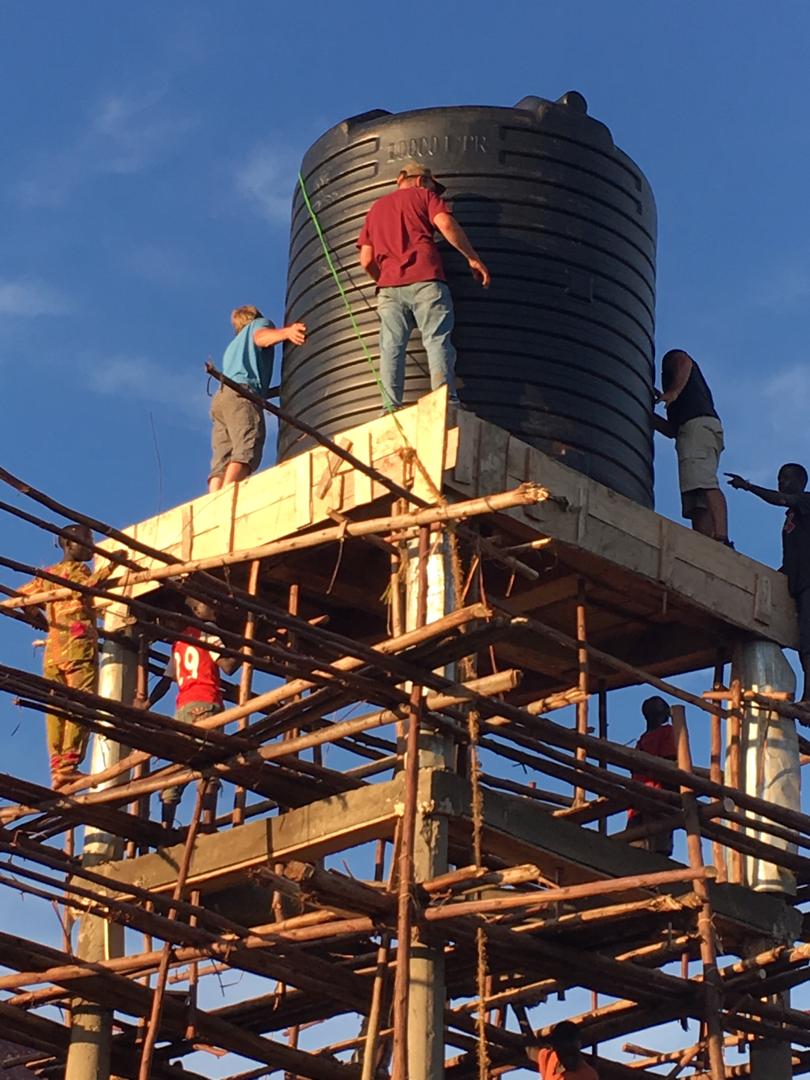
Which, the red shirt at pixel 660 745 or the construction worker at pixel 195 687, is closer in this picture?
the construction worker at pixel 195 687

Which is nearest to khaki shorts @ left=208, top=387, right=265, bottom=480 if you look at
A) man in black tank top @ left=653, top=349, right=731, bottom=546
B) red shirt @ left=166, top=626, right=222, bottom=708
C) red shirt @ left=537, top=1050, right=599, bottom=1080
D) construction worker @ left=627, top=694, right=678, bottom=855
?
red shirt @ left=166, top=626, right=222, bottom=708

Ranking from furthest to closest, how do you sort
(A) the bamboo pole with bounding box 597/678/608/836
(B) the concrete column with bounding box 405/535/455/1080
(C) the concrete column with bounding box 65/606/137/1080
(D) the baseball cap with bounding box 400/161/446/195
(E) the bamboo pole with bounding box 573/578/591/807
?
1. (A) the bamboo pole with bounding box 597/678/608/836
2. (D) the baseball cap with bounding box 400/161/446/195
3. (C) the concrete column with bounding box 65/606/137/1080
4. (E) the bamboo pole with bounding box 573/578/591/807
5. (B) the concrete column with bounding box 405/535/455/1080

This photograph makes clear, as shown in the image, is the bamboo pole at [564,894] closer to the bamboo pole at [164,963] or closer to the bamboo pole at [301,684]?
the bamboo pole at [301,684]

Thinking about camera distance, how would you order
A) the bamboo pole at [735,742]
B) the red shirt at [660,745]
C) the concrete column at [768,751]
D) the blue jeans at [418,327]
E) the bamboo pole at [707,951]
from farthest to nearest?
the red shirt at [660,745], the bamboo pole at [735,742], the concrete column at [768,751], the blue jeans at [418,327], the bamboo pole at [707,951]

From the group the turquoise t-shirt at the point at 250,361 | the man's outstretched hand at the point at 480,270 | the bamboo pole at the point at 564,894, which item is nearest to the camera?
the bamboo pole at the point at 564,894

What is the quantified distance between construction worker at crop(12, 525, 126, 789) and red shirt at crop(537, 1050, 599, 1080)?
4417mm

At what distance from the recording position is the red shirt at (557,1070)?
46.9 ft

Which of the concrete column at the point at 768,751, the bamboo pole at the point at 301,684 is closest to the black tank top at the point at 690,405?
the concrete column at the point at 768,751

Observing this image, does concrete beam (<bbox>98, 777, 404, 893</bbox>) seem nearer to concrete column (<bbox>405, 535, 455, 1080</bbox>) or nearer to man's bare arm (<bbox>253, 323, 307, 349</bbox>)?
concrete column (<bbox>405, 535, 455, 1080</bbox>)

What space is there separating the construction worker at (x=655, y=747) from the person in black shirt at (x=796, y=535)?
1203mm

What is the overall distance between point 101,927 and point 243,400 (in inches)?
179

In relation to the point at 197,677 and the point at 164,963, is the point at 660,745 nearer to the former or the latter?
the point at 197,677

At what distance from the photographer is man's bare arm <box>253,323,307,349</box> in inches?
706

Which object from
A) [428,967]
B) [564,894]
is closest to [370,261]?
[428,967]
